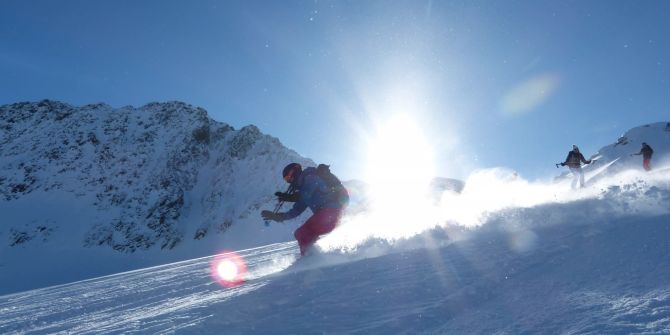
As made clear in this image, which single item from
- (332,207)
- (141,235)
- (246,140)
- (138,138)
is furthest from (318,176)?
(138,138)

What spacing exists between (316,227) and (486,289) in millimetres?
5150

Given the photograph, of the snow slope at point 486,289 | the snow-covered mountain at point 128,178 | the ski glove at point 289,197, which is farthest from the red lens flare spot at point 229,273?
the snow-covered mountain at point 128,178

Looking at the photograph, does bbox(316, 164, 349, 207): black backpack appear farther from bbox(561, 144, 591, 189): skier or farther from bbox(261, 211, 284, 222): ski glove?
bbox(561, 144, 591, 189): skier

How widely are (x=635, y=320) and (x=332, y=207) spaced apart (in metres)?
6.48

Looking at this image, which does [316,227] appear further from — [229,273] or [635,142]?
[635,142]

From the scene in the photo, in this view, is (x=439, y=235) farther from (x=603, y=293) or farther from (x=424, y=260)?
(x=603, y=293)

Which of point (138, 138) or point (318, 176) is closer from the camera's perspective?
point (318, 176)

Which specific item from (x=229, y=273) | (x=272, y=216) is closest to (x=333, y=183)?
(x=272, y=216)

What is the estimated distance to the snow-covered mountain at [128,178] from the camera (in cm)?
6556

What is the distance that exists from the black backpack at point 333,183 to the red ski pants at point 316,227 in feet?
1.00

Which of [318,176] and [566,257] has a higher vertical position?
[318,176]

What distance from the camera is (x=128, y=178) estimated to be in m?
78.4

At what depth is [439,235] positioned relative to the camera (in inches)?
229

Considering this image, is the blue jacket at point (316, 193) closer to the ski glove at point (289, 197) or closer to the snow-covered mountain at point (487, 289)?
the ski glove at point (289, 197)
